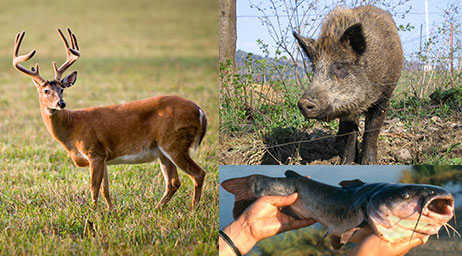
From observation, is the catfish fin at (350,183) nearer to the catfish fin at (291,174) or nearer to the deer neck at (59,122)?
the catfish fin at (291,174)

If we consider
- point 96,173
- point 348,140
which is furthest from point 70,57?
point 348,140

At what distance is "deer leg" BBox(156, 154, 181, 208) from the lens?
4.68m

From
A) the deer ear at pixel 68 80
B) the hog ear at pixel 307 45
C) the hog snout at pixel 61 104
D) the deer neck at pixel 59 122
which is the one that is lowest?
the deer neck at pixel 59 122

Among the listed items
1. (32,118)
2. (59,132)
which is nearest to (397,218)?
(59,132)

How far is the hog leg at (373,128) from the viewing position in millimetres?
3244

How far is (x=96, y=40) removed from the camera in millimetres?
18453

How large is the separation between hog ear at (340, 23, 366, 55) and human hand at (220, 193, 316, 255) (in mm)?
1064

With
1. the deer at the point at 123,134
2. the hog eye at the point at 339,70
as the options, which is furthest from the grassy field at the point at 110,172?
the hog eye at the point at 339,70

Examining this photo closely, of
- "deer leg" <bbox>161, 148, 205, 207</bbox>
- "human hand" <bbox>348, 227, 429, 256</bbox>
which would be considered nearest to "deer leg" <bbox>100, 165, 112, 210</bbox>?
"deer leg" <bbox>161, 148, 205, 207</bbox>

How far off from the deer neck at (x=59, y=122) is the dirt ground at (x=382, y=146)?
5.39 ft

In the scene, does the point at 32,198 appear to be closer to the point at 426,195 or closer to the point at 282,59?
Answer: the point at 282,59

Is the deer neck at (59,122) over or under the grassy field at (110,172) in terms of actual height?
over

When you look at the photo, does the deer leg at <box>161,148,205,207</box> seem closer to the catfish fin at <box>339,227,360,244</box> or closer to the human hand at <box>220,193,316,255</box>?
the human hand at <box>220,193,316,255</box>

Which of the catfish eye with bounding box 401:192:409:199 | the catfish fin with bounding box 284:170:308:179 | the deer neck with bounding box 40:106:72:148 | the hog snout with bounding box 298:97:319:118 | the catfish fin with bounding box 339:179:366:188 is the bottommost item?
the catfish eye with bounding box 401:192:409:199
